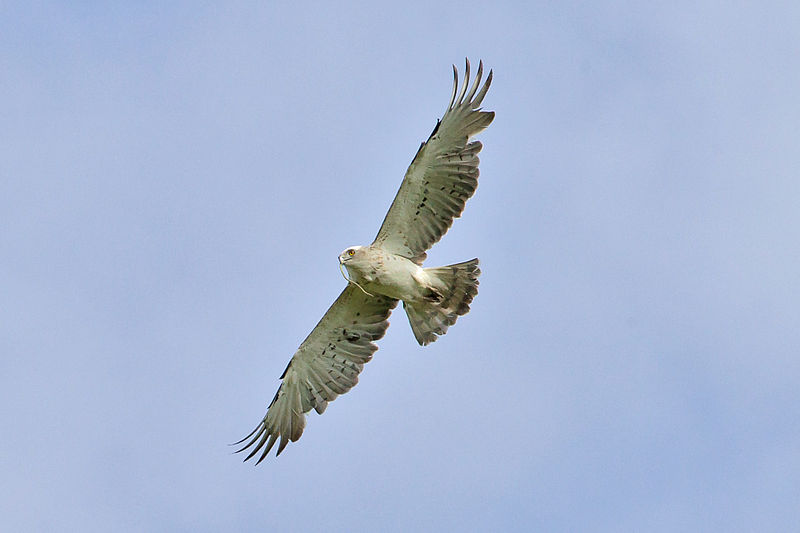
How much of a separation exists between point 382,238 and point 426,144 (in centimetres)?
160

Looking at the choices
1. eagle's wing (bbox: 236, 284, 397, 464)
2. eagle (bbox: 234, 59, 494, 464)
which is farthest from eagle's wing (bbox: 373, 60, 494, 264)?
eagle's wing (bbox: 236, 284, 397, 464)

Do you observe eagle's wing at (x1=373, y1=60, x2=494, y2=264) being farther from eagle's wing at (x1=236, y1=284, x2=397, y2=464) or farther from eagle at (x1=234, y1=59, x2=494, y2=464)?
eagle's wing at (x1=236, y1=284, x2=397, y2=464)

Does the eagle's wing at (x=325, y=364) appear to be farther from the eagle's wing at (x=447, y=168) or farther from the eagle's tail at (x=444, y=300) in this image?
the eagle's wing at (x=447, y=168)

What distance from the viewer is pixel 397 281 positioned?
18.8 m

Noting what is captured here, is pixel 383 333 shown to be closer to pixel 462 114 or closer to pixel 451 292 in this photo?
pixel 451 292

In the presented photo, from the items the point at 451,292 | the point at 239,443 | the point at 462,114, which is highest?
the point at 462,114

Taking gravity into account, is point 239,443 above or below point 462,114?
below

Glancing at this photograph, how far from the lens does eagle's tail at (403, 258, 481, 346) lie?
18922 mm

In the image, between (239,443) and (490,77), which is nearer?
(490,77)

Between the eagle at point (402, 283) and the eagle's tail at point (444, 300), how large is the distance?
0.05ft

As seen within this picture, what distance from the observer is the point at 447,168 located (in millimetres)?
18469

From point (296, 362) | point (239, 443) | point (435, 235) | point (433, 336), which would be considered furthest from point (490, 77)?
point (239, 443)

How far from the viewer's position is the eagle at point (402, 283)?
60.5 feet

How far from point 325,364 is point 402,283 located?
76.2 inches
